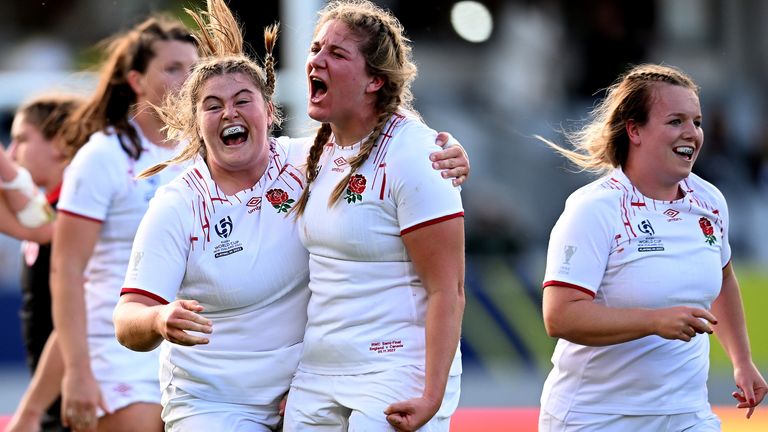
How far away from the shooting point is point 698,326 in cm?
334

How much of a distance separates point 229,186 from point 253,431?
725 millimetres

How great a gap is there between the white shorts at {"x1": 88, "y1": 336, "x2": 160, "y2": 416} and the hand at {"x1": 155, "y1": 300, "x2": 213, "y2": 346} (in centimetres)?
150

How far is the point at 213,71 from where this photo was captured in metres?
3.57

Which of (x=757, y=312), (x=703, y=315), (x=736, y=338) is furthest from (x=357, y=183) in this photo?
(x=757, y=312)

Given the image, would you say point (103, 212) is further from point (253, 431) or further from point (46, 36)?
point (46, 36)

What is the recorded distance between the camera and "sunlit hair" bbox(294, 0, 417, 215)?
3.36 m

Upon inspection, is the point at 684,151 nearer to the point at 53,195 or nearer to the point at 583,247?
the point at 583,247

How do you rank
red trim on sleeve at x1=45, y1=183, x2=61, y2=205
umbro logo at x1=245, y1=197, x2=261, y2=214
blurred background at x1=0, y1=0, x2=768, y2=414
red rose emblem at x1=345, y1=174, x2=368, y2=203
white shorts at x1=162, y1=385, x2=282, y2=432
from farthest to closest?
blurred background at x1=0, y1=0, x2=768, y2=414
red trim on sleeve at x1=45, y1=183, x2=61, y2=205
umbro logo at x1=245, y1=197, x2=261, y2=214
white shorts at x1=162, y1=385, x2=282, y2=432
red rose emblem at x1=345, y1=174, x2=368, y2=203

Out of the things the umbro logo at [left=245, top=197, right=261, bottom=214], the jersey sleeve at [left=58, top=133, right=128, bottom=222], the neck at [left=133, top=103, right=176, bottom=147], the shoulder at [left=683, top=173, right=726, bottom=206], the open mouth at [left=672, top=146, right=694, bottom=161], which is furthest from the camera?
the neck at [left=133, top=103, right=176, bottom=147]

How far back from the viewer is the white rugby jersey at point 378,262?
3.24 metres

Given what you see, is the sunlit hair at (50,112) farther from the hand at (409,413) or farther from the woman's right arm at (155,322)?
the hand at (409,413)

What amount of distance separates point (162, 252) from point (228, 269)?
0.19 m

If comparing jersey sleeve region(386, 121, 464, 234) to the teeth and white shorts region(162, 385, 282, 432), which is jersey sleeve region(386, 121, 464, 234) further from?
white shorts region(162, 385, 282, 432)

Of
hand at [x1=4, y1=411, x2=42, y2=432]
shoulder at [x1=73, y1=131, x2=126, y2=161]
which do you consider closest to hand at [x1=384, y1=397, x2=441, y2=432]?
shoulder at [x1=73, y1=131, x2=126, y2=161]
